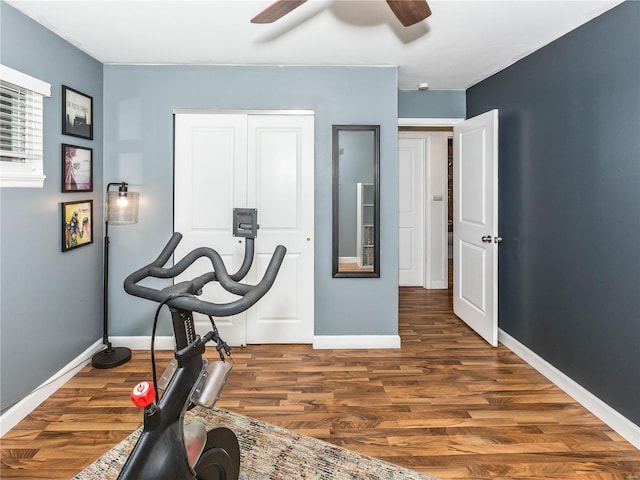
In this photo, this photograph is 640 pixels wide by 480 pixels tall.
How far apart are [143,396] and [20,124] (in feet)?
7.50

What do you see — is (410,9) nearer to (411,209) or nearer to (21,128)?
(21,128)

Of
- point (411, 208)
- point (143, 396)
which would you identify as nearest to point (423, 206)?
point (411, 208)

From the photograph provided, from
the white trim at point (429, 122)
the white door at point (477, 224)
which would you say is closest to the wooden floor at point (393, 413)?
the white door at point (477, 224)

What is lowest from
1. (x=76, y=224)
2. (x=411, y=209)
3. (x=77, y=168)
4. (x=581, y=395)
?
(x=581, y=395)

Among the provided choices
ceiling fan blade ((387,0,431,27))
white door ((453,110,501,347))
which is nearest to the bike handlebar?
ceiling fan blade ((387,0,431,27))

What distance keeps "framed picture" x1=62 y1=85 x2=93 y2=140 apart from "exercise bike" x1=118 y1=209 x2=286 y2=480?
2.24 meters

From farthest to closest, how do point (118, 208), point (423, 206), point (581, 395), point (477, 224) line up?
point (423, 206) < point (477, 224) < point (118, 208) < point (581, 395)

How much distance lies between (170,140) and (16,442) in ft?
8.09

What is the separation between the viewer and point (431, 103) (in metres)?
4.69

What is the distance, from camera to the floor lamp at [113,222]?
347 cm

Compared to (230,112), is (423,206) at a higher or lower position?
lower

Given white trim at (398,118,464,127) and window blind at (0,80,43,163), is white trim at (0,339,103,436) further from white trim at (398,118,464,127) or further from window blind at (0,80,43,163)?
white trim at (398,118,464,127)

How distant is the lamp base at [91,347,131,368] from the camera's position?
3439 mm

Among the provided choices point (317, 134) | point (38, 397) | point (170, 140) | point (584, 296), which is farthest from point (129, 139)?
point (584, 296)
